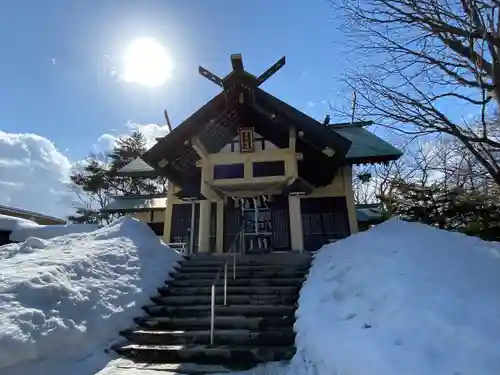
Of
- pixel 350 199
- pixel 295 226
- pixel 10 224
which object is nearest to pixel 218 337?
pixel 295 226

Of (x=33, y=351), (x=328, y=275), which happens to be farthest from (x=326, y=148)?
(x=33, y=351)

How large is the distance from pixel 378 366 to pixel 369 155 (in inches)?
349

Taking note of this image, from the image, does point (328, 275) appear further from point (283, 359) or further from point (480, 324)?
point (480, 324)

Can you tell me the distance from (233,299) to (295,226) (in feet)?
11.9

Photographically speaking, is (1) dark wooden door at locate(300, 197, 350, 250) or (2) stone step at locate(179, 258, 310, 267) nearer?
(2) stone step at locate(179, 258, 310, 267)

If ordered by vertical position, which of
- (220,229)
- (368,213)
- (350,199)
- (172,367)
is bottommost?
(172,367)

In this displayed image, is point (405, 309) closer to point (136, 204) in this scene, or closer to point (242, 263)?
point (242, 263)

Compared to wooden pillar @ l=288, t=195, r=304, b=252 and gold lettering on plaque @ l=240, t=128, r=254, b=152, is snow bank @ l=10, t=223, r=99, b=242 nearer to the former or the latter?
gold lettering on plaque @ l=240, t=128, r=254, b=152

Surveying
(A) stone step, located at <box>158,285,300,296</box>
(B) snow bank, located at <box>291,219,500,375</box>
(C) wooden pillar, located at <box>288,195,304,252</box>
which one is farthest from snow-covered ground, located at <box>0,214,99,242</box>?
(B) snow bank, located at <box>291,219,500,375</box>

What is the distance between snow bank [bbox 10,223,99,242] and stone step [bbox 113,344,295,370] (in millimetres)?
6767

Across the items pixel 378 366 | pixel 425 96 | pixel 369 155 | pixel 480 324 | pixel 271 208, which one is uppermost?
pixel 369 155

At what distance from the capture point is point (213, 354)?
4633 millimetres

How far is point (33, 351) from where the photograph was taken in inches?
152

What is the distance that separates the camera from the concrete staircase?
15.0 feet
